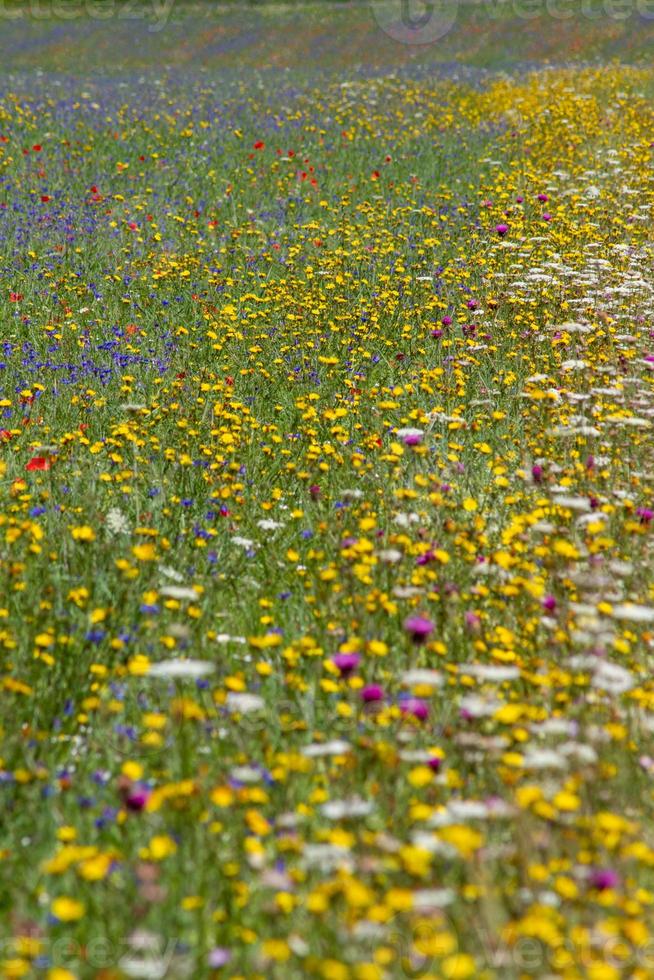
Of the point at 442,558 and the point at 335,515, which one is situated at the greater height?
the point at 442,558

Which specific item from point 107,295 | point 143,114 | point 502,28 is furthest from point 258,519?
point 502,28

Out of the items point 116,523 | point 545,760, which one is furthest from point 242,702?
point 116,523

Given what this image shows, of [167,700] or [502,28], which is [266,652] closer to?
[167,700]

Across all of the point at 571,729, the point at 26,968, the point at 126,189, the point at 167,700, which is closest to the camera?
the point at 26,968

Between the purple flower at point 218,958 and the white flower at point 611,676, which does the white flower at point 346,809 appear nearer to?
the purple flower at point 218,958

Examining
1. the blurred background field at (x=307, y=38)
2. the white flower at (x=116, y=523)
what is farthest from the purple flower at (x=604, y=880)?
the blurred background field at (x=307, y=38)

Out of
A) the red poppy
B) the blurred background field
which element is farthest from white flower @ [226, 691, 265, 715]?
the blurred background field

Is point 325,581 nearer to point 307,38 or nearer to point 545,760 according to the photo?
point 545,760

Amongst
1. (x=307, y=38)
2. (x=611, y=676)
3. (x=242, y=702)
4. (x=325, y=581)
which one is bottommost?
(x=325, y=581)

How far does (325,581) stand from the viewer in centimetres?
344

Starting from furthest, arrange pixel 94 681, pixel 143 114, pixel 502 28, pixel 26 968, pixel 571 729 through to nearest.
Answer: pixel 502 28
pixel 143 114
pixel 94 681
pixel 571 729
pixel 26 968

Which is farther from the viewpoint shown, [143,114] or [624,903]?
[143,114]

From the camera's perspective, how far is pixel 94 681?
9.90ft

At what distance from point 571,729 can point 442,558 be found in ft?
2.91
